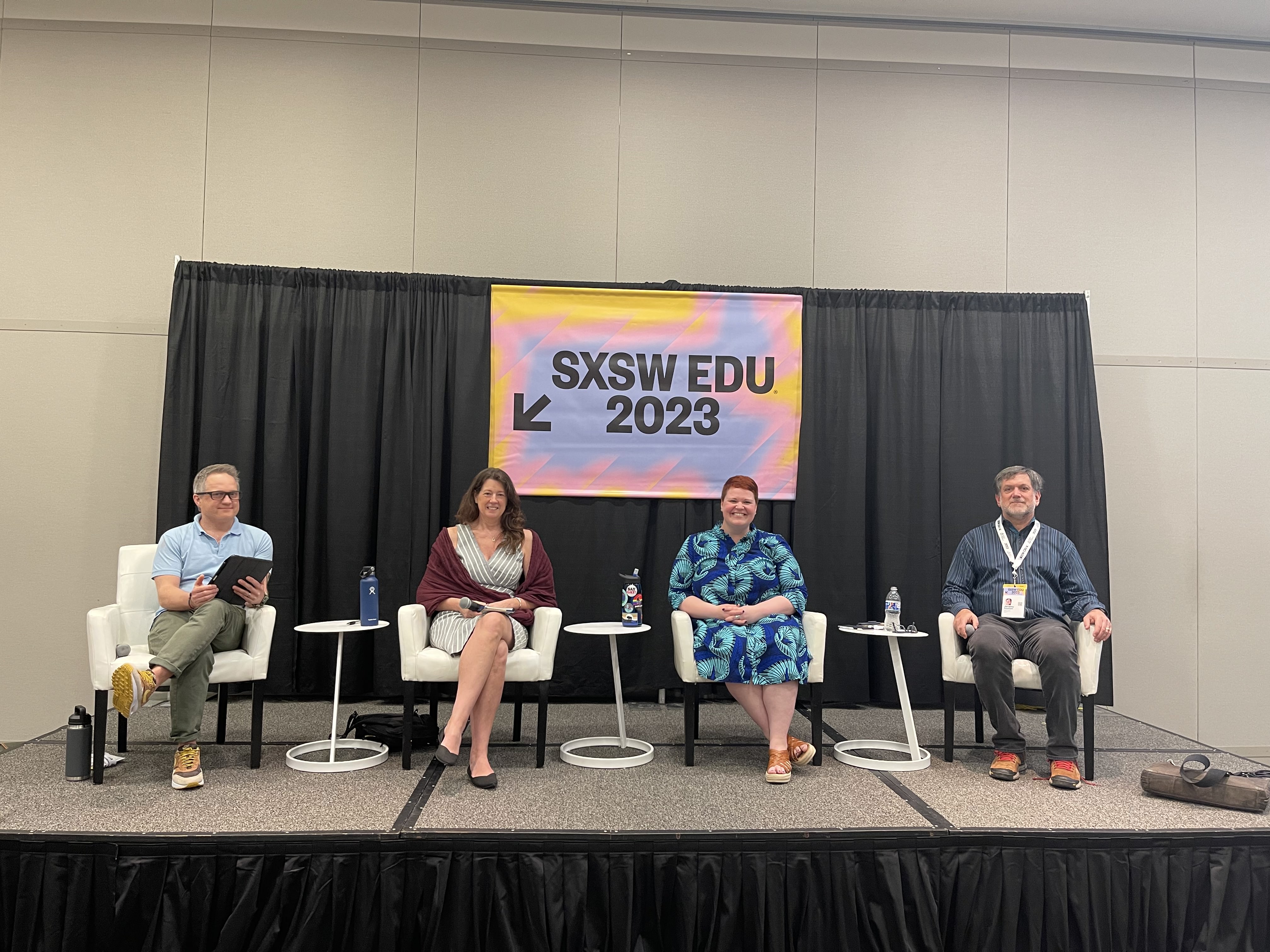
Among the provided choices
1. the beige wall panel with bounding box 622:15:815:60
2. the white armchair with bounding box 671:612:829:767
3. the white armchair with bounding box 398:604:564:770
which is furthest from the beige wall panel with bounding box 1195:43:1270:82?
the white armchair with bounding box 398:604:564:770

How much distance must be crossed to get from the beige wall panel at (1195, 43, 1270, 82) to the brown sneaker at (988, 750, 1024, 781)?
4.23 metres

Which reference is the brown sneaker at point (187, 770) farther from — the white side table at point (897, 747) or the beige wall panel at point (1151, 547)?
the beige wall panel at point (1151, 547)

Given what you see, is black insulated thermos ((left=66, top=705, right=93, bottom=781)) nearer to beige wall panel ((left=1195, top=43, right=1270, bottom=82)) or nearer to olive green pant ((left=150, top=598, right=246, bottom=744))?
olive green pant ((left=150, top=598, right=246, bottom=744))

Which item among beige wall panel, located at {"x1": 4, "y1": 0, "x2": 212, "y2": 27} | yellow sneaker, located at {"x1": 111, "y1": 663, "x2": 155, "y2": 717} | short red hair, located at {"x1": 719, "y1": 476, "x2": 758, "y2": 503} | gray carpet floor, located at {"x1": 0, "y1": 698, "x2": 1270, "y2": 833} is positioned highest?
beige wall panel, located at {"x1": 4, "y1": 0, "x2": 212, "y2": 27}

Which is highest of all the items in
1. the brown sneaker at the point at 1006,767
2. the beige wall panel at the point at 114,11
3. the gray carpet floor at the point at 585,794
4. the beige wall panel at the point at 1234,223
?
the beige wall panel at the point at 114,11

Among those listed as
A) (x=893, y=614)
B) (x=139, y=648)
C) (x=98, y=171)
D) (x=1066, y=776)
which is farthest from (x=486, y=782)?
(x=98, y=171)

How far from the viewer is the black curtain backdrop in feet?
14.4

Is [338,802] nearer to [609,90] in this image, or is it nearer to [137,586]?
[137,586]

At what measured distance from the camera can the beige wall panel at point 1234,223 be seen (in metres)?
4.96

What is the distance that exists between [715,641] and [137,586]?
89.8 inches

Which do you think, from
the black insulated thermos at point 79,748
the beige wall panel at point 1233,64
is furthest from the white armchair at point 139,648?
the beige wall panel at point 1233,64

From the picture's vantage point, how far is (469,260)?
4.74 m

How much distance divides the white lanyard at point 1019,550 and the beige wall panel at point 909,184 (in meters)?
1.86

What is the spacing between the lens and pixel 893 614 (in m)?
3.47
